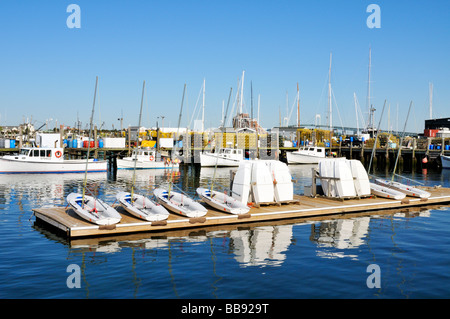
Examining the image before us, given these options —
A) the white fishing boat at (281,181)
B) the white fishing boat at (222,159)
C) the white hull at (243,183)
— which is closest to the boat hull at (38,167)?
the white fishing boat at (222,159)

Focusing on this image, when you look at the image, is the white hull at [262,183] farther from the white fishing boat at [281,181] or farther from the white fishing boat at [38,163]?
the white fishing boat at [38,163]

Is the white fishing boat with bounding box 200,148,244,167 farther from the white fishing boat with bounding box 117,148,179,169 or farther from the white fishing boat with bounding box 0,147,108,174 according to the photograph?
the white fishing boat with bounding box 0,147,108,174

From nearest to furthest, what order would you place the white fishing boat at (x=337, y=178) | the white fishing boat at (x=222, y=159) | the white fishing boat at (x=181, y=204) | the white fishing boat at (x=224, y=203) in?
the white fishing boat at (x=181, y=204) < the white fishing boat at (x=224, y=203) < the white fishing boat at (x=337, y=178) < the white fishing boat at (x=222, y=159)

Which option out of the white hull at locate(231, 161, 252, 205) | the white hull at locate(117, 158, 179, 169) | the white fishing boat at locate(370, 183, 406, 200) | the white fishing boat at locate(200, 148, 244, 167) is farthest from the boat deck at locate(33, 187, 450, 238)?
the white fishing boat at locate(200, 148, 244, 167)

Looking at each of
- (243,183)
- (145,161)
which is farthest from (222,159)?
(243,183)

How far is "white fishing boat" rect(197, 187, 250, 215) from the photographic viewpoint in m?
21.1

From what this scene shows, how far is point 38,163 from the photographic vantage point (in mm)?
48625

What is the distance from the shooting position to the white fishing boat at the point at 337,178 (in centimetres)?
2542

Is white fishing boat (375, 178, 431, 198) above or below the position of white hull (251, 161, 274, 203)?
below

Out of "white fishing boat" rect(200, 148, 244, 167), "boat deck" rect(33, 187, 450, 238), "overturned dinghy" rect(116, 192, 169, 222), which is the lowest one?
"boat deck" rect(33, 187, 450, 238)

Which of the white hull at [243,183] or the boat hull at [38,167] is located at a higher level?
the white hull at [243,183]

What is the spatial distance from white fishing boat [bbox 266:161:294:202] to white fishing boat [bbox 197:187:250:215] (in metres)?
2.55

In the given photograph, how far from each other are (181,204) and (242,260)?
7194 millimetres

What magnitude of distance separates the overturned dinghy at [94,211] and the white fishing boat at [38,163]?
30.2 metres
